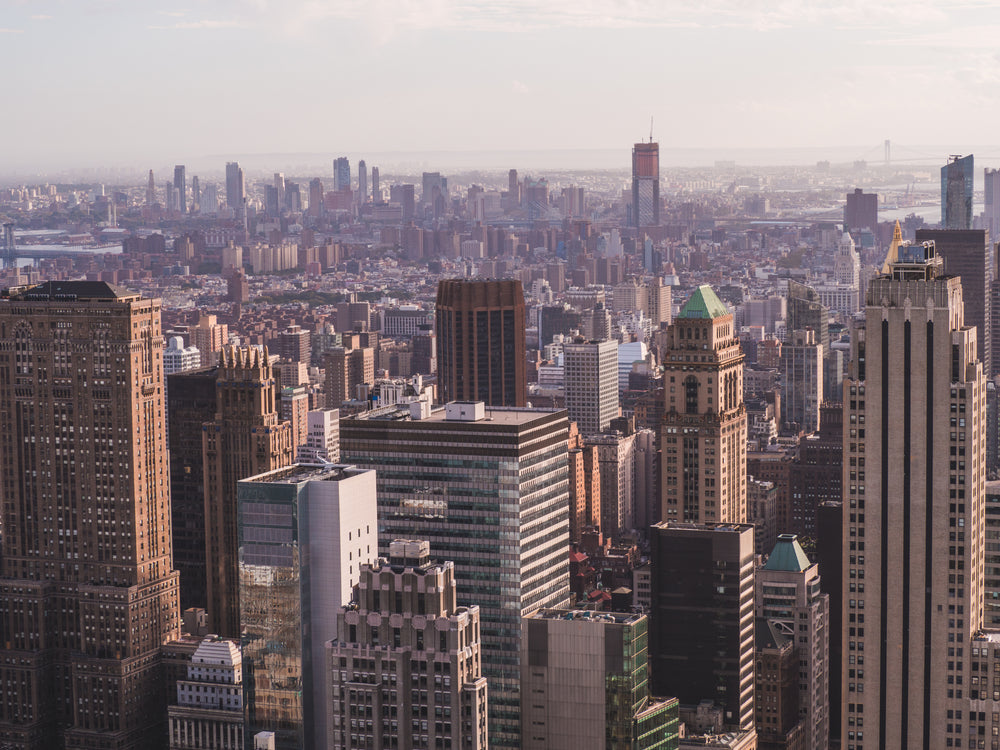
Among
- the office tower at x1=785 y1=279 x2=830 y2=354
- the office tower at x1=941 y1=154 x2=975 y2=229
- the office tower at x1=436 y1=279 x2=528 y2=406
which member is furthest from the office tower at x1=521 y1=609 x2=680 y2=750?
the office tower at x1=785 y1=279 x2=830 y2=354

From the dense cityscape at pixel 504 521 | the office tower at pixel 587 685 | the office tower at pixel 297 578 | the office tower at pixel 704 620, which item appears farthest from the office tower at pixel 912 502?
the office tower at pixel 297 578

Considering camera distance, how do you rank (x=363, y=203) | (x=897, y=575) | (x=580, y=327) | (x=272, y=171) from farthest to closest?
(x=363, y=203) < (x=580, y=327) < (x=272, y=171) < (x=897, y=575)

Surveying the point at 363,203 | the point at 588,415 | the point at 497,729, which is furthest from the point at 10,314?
the point at 363,203

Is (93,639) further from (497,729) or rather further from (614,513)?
(614,513)

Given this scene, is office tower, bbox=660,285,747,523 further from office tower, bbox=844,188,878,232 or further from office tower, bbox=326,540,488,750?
office tower, bbox=844,188,878,232

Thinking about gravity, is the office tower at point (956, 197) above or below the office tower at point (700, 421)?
above

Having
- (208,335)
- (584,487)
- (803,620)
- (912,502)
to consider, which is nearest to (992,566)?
(912,502)

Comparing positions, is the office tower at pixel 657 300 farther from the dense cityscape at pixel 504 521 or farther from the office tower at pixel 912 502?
the office tower at pixel 912 502
